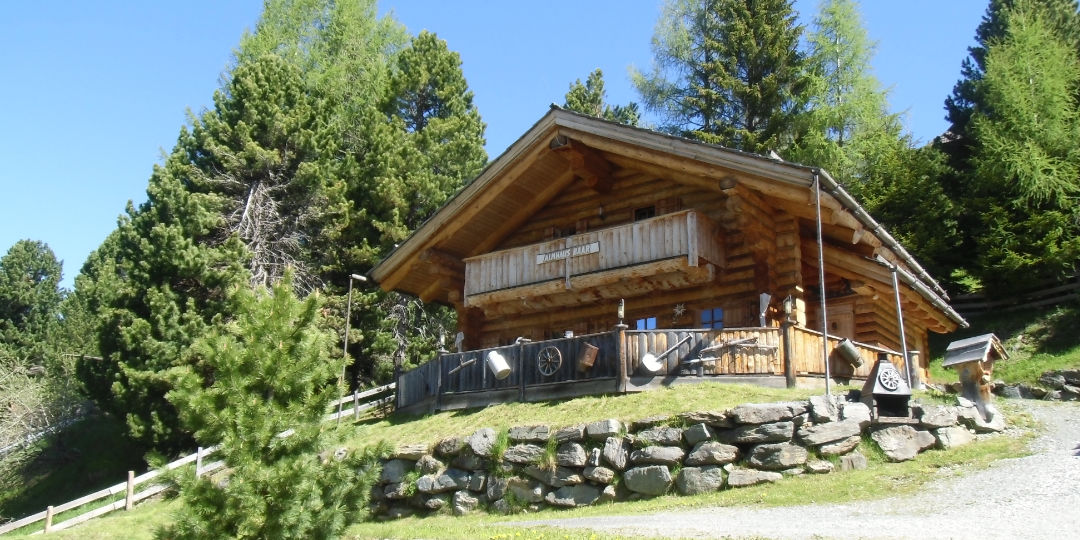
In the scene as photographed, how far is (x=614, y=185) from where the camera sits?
2336 centimetres

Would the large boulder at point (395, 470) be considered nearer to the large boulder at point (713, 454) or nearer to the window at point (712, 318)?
the large boulder at point (713, 454)

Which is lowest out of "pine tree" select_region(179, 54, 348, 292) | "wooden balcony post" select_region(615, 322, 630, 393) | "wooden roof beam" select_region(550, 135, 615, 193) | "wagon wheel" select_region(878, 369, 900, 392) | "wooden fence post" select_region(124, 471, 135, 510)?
"wooden fence post" select_region(124, 471, 135, 510)

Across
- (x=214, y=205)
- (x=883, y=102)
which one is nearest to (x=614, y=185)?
(x=214, y=205)

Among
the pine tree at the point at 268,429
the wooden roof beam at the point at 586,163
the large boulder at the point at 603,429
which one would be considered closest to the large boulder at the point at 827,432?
the large boulder at the point at 603,429

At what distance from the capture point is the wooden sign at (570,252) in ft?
70.2

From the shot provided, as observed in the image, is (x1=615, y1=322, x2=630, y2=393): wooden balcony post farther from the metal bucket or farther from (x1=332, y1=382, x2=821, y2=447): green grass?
the metal bucket

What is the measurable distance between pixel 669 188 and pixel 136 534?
45.3 ft

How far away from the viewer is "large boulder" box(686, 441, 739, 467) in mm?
14453

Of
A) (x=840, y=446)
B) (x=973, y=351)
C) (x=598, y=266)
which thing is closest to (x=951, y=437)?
(x=840, y=446)

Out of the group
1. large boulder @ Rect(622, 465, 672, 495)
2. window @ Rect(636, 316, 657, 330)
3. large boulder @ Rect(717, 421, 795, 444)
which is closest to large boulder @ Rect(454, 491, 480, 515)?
large boulder @ Rect(622, 465, 672, 495)

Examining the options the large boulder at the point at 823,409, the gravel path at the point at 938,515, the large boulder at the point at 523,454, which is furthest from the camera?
the large boulder at the point at 523,454

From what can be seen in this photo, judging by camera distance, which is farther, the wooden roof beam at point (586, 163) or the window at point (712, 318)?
the wooden roof beam at point (586, 163)

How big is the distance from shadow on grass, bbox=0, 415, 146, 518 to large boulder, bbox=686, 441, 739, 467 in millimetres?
20357

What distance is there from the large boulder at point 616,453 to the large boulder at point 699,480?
1.00 meters
